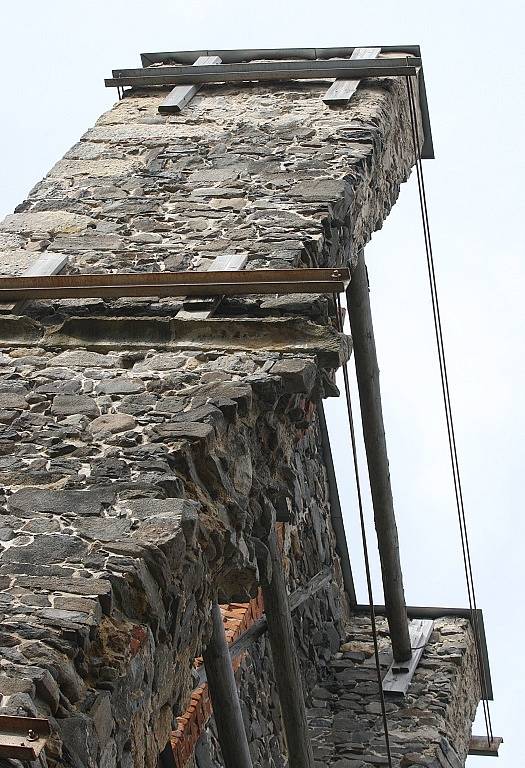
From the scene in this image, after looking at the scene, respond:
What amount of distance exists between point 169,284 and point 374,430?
93.0 inches

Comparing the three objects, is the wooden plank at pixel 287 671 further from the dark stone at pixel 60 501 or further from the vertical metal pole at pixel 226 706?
the dark stone at pixel 60 501

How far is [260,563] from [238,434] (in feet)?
1.93

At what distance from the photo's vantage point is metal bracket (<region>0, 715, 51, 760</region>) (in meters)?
3.73

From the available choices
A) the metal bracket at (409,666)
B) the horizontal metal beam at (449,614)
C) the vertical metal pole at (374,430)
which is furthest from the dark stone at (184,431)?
the horizontal metal beam at (449,614)

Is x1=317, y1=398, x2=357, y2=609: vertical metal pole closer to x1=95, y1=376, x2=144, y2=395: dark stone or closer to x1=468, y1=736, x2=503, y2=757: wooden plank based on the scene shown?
x1=468, y1=736, x2=503, y2=757: wooden plank

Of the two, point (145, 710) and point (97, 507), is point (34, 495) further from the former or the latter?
point (145, 710)

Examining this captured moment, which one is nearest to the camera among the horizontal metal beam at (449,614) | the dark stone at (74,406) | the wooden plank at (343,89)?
the dark stone at (74,406)

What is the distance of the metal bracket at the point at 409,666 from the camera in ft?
30.4

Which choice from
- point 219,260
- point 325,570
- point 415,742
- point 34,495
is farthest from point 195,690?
point 34,495

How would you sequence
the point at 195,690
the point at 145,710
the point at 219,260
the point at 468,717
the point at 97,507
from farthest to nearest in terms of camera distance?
the point at 468,717, the point at 195,690, the point at 219,260, the point at 97,507, the point at 145,710

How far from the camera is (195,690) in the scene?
27.3 ft

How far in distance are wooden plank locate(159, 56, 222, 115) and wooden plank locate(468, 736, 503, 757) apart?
202 inches

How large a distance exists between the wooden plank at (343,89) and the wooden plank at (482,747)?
191 inches

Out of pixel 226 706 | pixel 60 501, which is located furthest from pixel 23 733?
pixel 226 706
